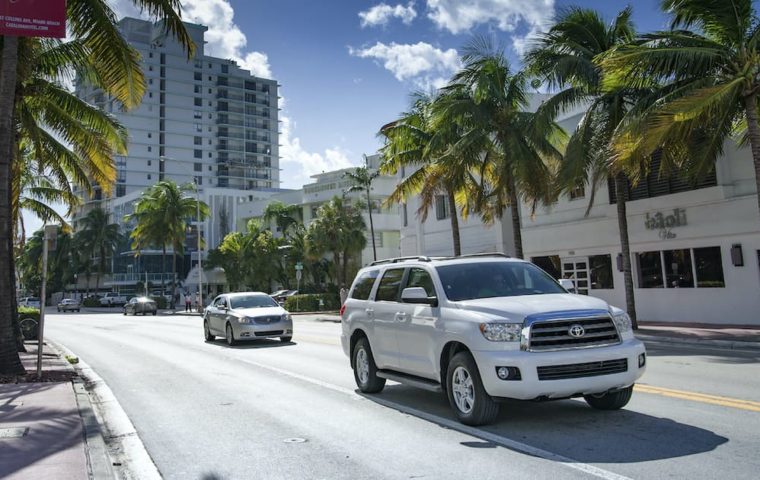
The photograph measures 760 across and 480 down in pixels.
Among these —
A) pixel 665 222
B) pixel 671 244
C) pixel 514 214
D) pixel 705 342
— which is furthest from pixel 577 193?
pixel 705 342

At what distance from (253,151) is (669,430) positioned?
4900 inches

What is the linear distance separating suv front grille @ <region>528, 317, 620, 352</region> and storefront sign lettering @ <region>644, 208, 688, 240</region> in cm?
1740

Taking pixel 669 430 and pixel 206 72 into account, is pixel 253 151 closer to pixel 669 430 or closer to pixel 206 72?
pixel 206 72

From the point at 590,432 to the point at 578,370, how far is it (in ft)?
2.20

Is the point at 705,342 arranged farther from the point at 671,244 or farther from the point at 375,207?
the point at 375,207

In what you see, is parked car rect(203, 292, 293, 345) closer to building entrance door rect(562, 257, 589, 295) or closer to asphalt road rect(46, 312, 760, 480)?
asphalt road rect(46, 312, 760, 480)

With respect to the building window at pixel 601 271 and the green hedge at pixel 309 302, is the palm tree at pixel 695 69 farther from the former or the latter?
the green hedge at pixel 309 302

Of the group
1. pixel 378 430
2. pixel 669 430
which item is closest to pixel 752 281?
pixel 669 430

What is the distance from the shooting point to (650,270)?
2333 cm

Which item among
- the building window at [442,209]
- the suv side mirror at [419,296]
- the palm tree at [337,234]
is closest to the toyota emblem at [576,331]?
the suv side mirror at [419,296]

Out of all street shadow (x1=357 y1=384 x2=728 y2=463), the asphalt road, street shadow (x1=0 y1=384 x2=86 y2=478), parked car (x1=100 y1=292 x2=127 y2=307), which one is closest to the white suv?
street shadow (x1=357 y1=384 x2=728 y2=463)

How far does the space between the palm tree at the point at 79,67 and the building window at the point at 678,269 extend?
1788 centimetres

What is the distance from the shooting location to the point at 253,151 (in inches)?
4948

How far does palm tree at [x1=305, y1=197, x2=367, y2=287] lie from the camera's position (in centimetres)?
4325
